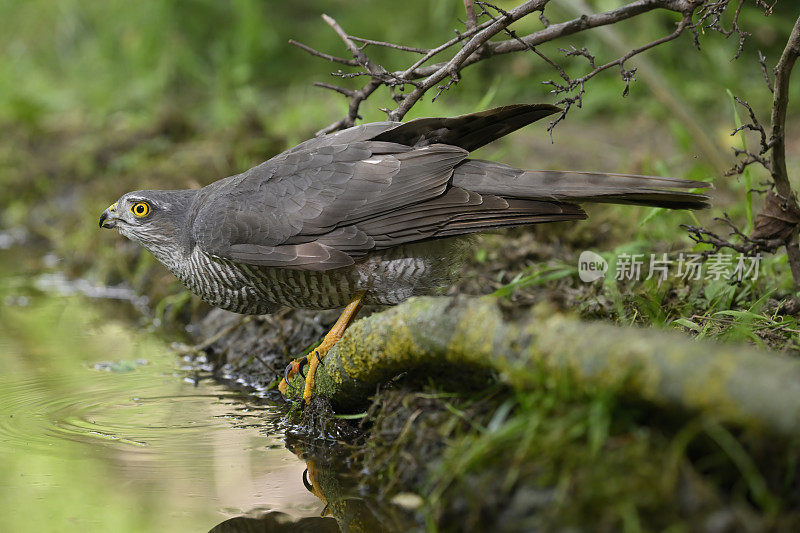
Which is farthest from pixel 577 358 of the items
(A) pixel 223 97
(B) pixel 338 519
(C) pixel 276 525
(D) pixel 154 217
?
(A) pixel 223 97

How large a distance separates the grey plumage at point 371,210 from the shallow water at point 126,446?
584 millimetres

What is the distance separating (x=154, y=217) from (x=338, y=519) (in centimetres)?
195

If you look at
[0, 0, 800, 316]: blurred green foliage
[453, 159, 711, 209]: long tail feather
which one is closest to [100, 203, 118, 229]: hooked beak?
[0, 0, 800, 316]: blurred green foliage

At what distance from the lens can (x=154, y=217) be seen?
Result: 4.00 metres

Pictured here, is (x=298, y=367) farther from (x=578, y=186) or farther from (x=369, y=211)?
(x=578, y=186)

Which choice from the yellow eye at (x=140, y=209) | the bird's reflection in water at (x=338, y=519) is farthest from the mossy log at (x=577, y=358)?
the yellow eye at (x=140, y=209)

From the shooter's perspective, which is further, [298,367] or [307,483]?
[298,367]

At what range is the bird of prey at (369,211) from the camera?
3.39 m

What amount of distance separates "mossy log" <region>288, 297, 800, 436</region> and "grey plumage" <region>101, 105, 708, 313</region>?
0.52 meters

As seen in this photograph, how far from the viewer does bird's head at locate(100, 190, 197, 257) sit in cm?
394

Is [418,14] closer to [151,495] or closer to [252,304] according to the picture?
[252,304]

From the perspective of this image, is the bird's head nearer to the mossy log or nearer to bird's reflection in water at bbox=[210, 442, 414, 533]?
the mossy log

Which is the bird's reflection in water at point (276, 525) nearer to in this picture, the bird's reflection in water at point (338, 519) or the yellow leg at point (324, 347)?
the bird's reflection in water at point (338, 519)

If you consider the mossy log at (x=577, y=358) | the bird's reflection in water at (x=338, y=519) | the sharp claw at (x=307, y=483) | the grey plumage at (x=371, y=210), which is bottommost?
the bird's reflection in water at (x=338, y=519)
